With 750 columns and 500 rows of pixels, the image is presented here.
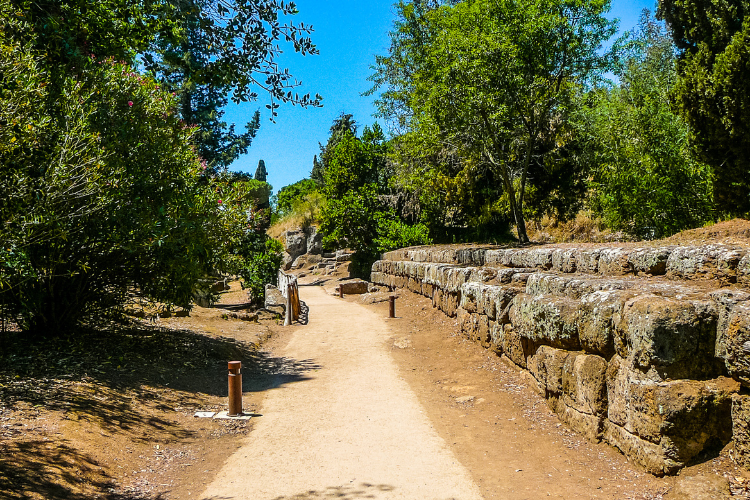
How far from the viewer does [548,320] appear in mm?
6164

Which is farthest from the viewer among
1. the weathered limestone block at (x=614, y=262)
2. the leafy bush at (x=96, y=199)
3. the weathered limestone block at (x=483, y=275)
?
the weathered limestone block at (x=483, y=275)

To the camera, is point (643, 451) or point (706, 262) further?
point (706, 262)

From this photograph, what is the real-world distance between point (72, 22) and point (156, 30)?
136 centimetres

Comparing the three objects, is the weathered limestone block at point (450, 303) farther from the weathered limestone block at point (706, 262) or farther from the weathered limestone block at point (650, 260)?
the weathered limestone block at point (706, 262)

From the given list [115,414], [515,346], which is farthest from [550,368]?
[115,414]

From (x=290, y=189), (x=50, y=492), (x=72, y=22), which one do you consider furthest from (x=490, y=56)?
(x=290, y=189)

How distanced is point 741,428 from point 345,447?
146 inches

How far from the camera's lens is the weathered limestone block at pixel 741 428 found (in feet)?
11.9

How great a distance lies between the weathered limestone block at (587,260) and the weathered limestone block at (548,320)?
3.60 feet

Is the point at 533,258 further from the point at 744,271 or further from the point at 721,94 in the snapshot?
the point at 721,94

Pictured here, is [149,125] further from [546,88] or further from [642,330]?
[546,88]

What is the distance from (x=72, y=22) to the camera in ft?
22.8

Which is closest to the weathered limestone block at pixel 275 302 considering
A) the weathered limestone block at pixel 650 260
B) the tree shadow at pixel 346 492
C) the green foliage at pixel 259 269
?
the green foliage at pixel 259 269

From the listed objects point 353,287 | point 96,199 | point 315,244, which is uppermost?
point 315,244
